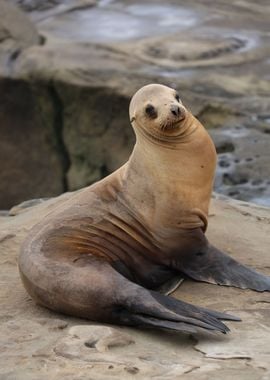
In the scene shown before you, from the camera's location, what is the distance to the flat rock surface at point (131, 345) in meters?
3.48

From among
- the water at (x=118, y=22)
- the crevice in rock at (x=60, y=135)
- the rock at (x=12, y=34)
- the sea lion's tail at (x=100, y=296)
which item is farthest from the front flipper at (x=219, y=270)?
the water at (x=118, y=22)

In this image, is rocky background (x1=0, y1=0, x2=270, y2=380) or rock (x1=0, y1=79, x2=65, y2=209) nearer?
rocky background (x1=0, y1=0, x2=270, y2=380)

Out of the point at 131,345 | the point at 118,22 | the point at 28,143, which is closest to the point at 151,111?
the point at 131,345

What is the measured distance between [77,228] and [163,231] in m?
0.37

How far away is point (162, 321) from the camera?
12.9 feet

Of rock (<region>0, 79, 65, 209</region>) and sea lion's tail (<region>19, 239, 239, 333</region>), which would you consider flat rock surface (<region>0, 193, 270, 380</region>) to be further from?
rock (<region>0, 79, 65, 209</region>)

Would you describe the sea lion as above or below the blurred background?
above

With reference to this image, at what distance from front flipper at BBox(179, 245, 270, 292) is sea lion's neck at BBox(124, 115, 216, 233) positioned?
155 mm

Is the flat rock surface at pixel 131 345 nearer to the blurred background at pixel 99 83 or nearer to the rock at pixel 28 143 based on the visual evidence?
the blurred background at pixel 99 83

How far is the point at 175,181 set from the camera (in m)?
4.51

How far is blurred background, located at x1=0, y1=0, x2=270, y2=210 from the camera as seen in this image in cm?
970

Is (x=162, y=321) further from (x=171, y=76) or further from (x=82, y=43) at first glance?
(x=82, y=43)

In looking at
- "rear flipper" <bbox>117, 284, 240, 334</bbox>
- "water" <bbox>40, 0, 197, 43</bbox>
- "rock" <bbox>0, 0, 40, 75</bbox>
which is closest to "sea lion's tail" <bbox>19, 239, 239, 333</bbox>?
"rear flipper" <bbox>117, 284, 240, 334</bbox>

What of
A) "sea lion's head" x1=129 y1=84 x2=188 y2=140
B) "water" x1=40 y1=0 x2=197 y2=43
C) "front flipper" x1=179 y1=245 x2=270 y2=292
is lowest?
"water" x1=40 y1=0 x2=197 y2=43
